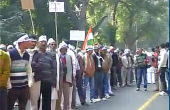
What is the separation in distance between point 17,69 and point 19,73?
8cm

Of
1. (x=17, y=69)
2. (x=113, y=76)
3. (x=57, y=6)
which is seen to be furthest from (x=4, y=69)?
(x=113, y=76)

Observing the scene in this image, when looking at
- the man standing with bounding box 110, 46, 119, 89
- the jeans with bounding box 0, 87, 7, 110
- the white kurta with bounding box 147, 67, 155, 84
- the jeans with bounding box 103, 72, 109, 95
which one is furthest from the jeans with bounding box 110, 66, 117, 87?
the jeans with bounding box 0, 87, 7, 110

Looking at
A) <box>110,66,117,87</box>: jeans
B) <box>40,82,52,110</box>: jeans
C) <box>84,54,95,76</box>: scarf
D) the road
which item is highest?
<box>84,54,95,76</box>: scarf

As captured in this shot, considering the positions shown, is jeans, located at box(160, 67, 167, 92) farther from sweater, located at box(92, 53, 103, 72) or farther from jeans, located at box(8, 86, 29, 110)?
jeans, located at box(8, 86, 29, 110)

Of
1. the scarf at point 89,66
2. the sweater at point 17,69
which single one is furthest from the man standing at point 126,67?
the sweater at point 17,69

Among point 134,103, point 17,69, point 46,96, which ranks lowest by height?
point 134,103

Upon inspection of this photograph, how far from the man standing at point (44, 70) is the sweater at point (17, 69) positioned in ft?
3.10

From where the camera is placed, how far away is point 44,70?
9.99m

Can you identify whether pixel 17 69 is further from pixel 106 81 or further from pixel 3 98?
pixel 106 81

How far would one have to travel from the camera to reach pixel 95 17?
5303 cm

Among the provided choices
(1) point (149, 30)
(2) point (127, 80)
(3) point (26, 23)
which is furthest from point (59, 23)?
(1) point (149, 30)

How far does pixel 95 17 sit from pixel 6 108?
44804 millimetres

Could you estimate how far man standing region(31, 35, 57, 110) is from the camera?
9906mm

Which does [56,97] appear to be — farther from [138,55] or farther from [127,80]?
[127,80]
